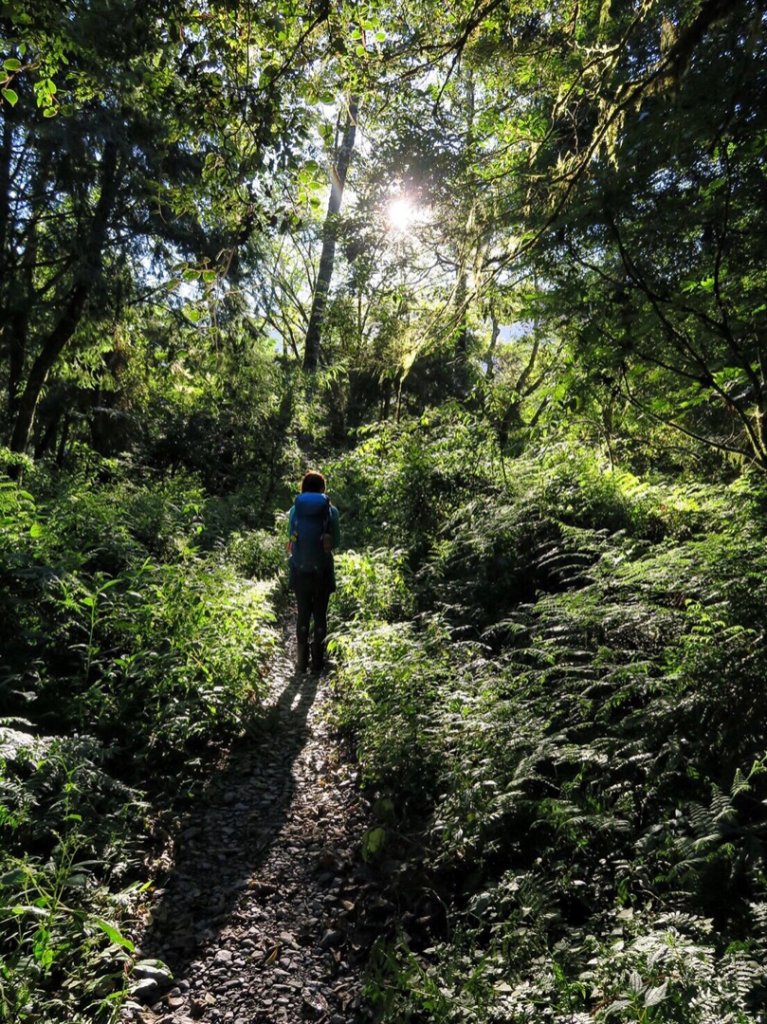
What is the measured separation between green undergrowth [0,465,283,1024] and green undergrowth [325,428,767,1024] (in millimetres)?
1444

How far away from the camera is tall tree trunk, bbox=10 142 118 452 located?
35.6 ft

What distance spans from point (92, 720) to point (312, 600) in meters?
3.51

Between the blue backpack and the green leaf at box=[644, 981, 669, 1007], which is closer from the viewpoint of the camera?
the green leaf at box=[644, 981, 669, 1007]

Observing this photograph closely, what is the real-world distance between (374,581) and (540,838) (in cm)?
551

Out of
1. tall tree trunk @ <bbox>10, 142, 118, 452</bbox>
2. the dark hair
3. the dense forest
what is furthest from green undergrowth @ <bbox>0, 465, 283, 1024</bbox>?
tall tree trunk @ <bbox>10, 142, 118, 452</bbox>

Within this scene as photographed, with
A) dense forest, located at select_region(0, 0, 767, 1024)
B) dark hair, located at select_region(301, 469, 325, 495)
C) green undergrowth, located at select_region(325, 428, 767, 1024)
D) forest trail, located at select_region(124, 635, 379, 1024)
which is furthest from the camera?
dark hair, located at select_region(301, 469, 325, 495)

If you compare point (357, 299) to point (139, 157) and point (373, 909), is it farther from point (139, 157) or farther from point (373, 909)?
point (373, 909)

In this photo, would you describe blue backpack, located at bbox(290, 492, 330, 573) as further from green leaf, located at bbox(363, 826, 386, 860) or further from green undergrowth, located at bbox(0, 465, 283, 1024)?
green leaf, located at bbox(363, 826, 386, 860)

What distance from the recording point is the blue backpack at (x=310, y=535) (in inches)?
310

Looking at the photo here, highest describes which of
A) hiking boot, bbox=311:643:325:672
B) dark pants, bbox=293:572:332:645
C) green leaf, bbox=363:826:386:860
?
dark pants, bbox=293:572:332:645

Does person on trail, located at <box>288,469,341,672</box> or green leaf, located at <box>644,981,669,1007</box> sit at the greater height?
person on trail, located at <box>288,469,341,672</box>

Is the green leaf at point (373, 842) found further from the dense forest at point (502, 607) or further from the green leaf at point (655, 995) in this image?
the green leaf at point (655, 995)

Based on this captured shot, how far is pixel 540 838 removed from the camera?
143 inches

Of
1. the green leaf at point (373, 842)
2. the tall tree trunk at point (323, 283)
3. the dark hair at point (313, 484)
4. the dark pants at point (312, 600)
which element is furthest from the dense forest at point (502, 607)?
the tall tree trunk at point (323, 283)
